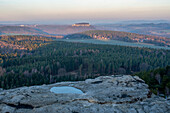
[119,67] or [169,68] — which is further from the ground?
[169,68]

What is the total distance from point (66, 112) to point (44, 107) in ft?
7.34

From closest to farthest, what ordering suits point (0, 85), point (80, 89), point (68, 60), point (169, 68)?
1. point (80, 89)
2. point (169, 68)
3. point (0, 85)
4. point (68, 60)

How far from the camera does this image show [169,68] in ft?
130

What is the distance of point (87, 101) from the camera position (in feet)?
58.0

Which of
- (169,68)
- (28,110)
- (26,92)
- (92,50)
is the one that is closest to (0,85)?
(26,92)

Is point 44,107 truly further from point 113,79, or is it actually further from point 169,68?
point 169,68

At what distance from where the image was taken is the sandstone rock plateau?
16.4m

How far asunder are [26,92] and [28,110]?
324 cm

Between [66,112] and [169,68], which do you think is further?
[169,68]

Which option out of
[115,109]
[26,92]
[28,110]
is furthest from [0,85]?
[115,109]

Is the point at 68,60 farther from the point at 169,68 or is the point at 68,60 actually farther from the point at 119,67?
the point at 169,68

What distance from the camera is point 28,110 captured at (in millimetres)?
16234

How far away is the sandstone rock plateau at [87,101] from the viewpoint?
53.7 ft

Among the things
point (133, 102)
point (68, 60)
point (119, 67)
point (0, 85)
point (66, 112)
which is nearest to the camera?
point (66, 112)
